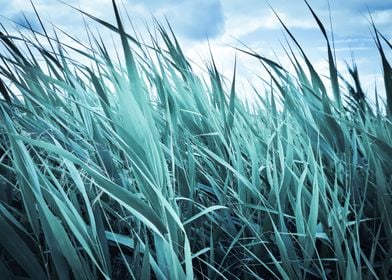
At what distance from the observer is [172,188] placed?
0.62 m

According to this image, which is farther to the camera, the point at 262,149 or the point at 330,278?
the point at 262,149

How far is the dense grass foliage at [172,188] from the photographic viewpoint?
0.47 meters

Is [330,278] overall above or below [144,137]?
below

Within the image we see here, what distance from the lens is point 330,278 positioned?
659mm

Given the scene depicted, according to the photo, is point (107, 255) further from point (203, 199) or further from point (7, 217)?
point (203, 199)

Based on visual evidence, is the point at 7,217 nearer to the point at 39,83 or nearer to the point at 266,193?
the point at 39,83

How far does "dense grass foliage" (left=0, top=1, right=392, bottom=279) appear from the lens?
468 mm

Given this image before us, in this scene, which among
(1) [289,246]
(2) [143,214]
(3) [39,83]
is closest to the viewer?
(2) [143,214]

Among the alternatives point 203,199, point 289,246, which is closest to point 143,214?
point 289,246

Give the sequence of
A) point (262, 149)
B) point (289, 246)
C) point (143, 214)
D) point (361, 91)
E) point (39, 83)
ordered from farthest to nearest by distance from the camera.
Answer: point (361, 91)
point (262, 149)
point (39, 83)
point (289, 246)
point (143, 214)

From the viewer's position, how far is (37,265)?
467 millimetres

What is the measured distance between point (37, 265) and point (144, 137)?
18cm

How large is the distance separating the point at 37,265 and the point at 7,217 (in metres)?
0.08

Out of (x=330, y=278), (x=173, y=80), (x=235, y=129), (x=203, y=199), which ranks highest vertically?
(x=173, y=80)
